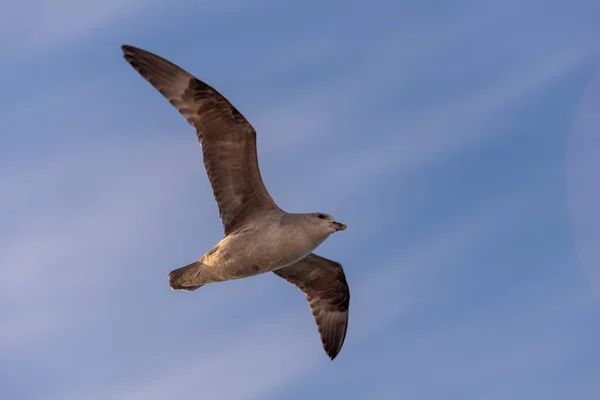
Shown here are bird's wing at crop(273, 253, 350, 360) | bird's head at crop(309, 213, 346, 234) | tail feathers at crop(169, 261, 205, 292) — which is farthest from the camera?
bird's wing at crop(273, 253, 350, 360)

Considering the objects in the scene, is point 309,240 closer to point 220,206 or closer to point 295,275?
point 220,206

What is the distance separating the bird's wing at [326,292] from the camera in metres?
20.9

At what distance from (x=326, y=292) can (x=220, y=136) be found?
5225 millimetres

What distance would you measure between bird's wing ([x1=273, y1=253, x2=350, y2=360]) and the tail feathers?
314 centimetres

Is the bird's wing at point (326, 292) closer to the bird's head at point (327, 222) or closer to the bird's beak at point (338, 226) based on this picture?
the bird's head at point (327, 222)

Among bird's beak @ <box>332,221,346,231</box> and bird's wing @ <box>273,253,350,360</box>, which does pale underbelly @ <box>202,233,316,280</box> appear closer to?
bird's beak @ <box>332,221,346,231</box>

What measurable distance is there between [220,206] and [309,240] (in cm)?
209

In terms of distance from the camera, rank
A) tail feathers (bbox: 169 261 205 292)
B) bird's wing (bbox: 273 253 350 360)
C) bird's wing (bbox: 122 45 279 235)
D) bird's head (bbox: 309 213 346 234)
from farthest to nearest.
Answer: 1. bird's wing (bbox: 273 253 350 360)
2. tail feathers (bbox: 169 261 205 292)
3. bird's wing (bbox: 122 45 279 235)
4. bird's head (bbox: 309 213 346 234)

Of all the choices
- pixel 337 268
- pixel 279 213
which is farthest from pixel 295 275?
pixel 279 213

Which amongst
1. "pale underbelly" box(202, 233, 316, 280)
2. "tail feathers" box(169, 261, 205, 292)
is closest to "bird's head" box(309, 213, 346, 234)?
"pale underbelly" box(202, 233, 316, 280)

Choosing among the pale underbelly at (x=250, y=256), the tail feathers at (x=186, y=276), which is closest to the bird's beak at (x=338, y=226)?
the pale underbelly at (x=250, y=256)

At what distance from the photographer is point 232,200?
60.8ft

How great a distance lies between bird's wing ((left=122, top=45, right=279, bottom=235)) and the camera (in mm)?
18031

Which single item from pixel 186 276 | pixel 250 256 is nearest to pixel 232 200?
pixel 250 256
